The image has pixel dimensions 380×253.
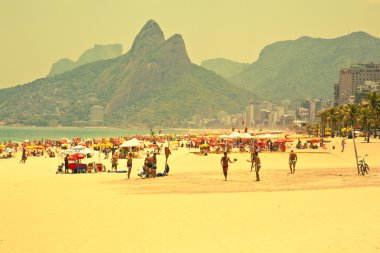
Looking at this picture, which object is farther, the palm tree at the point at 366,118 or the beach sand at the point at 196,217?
the palm tree at the point at 366,118

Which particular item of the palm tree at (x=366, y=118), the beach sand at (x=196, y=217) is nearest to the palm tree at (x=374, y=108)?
the palm tree at (x=366, y=118)

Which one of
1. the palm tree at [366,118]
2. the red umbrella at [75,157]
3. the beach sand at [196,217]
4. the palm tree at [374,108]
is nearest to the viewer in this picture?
the beach sand at [196,217]

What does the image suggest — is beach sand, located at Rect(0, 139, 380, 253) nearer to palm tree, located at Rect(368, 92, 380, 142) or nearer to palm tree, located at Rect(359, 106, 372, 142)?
palm tree, located at Rect(359, 106, 372, 142)

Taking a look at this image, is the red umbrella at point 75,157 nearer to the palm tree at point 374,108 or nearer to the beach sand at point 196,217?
the beach sand at point 196,217

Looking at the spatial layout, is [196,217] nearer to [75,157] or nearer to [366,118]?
[75,157]

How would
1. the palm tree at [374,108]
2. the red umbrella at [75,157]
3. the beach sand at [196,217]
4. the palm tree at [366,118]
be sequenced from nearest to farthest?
1. the beach sand at [196,217]
2. the red umbrella at [75,157]
3. the palm tree at [366,118]
4. the palm tree at [374,108]

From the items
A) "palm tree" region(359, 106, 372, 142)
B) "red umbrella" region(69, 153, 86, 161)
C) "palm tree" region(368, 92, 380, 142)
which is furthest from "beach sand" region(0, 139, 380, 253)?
"palm tree" region(368, 92, 380, 142)

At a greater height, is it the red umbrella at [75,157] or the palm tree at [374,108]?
the palm tree at [374,108]

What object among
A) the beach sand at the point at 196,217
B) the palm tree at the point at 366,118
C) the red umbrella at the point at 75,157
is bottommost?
the beach sand at the point at 196,217
